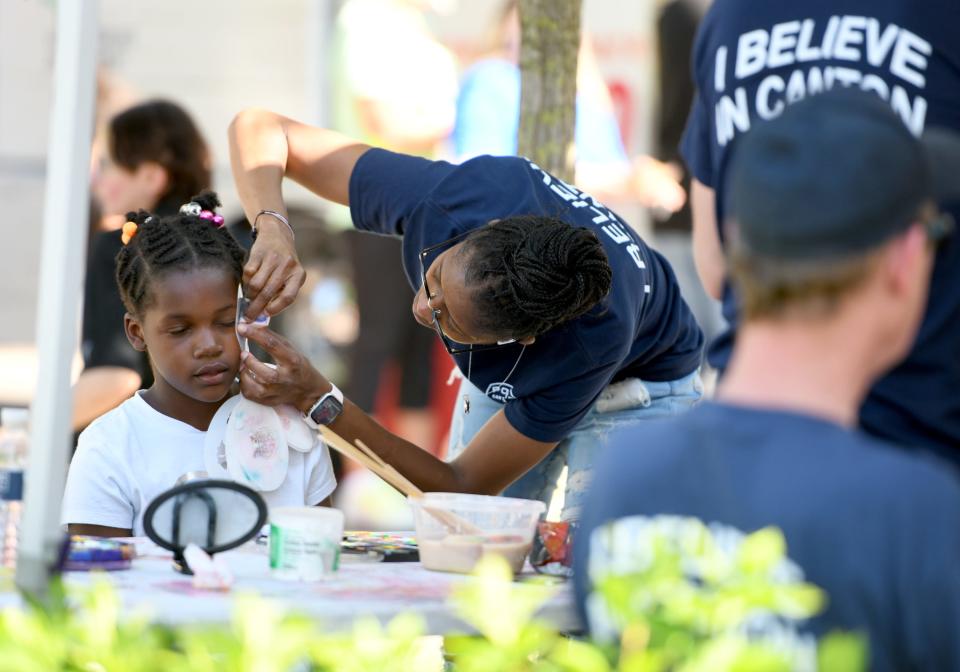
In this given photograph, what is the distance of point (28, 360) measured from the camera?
4.73 m

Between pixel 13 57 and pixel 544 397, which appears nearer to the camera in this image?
pixel 13 57

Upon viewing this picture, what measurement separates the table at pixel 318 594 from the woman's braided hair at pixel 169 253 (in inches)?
31.9

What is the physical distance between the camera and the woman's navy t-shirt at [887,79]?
1913mm

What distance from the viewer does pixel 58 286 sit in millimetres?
1730

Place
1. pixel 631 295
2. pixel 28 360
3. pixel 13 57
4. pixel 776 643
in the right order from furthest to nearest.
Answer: pixel 28 360 < pixel 631 295 < pixel 13 57 < pixel 776 643

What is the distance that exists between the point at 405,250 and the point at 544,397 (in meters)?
0.44

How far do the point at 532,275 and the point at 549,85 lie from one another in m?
1.27

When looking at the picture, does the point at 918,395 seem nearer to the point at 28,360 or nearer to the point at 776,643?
the point at 776,643

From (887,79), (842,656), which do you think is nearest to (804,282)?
(842,656)

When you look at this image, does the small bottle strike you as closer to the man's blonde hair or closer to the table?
the table

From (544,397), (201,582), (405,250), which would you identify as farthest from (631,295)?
(201,582)

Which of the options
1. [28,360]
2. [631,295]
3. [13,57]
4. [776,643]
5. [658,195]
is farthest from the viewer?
[658,195]

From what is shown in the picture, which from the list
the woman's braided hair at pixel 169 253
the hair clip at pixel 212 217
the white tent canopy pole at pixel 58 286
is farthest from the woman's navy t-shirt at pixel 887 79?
the hair clip at pixel 212 217

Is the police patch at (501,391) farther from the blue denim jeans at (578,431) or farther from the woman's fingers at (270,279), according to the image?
the woman's fingers at (270,279)
